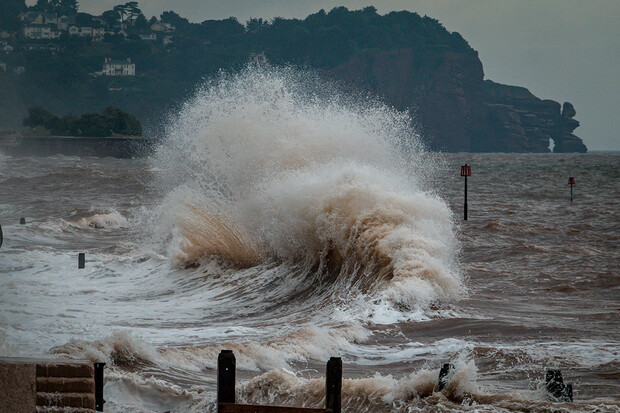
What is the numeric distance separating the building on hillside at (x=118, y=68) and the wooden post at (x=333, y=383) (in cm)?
16347

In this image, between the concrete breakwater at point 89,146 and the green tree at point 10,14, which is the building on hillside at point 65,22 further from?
the green tree at point 10,14

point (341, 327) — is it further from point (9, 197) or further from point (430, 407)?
point (9, 197)

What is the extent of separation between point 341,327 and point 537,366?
98.8 inches

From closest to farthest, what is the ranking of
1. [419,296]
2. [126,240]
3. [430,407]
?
[430,407] → [419,296] → [126,240]

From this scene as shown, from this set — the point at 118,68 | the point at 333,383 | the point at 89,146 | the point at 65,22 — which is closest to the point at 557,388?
the point at 333,383

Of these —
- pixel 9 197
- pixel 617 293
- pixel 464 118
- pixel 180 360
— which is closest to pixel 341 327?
pixel 180 360

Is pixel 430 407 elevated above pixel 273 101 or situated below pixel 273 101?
below

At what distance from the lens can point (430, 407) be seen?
6.25m

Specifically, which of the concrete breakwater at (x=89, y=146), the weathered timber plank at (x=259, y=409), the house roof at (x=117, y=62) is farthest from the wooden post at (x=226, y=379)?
the house roof at (x=117, y=62)

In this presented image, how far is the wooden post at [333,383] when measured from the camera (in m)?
5.44

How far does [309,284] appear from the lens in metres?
13.5

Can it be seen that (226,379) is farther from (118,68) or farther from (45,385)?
(118,68)

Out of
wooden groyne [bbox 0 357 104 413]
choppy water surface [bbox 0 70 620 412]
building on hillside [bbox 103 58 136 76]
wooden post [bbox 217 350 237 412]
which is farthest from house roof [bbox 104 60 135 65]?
wooden groyne [bbox 0 357 104 413]

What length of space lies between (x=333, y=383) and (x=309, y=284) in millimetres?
8041
